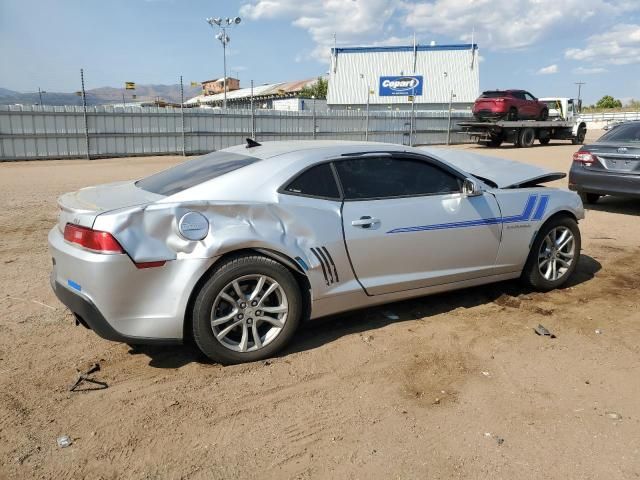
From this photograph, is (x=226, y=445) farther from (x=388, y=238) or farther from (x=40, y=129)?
(x=40, y=129)

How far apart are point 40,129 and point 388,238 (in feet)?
58.8

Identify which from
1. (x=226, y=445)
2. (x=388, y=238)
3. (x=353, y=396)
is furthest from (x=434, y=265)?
(x=226, y=445)

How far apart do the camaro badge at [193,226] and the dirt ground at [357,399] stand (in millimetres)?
878

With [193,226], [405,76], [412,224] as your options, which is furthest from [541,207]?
[405,76]

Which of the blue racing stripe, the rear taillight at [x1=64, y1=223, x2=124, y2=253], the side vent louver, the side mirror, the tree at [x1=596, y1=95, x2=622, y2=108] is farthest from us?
the tree at [x1=596, y1=95, x2=622, y2=108]

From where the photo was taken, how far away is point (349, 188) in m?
4.05

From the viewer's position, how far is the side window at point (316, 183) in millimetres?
3856

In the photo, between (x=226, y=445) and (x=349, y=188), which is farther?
(x=349, y=188)

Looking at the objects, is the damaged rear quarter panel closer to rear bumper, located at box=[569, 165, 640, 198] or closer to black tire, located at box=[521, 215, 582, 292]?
black tire, located at box=[521, 215, 582, 292]

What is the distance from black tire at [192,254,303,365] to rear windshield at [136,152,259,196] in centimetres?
67

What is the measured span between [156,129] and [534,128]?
16.6 m

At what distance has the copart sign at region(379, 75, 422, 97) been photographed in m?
43.3

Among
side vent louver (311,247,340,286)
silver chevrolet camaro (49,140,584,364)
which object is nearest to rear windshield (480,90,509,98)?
silver chevrolet camaro (49,140,584,364)

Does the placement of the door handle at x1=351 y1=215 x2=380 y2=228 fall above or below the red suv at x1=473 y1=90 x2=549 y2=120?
below
